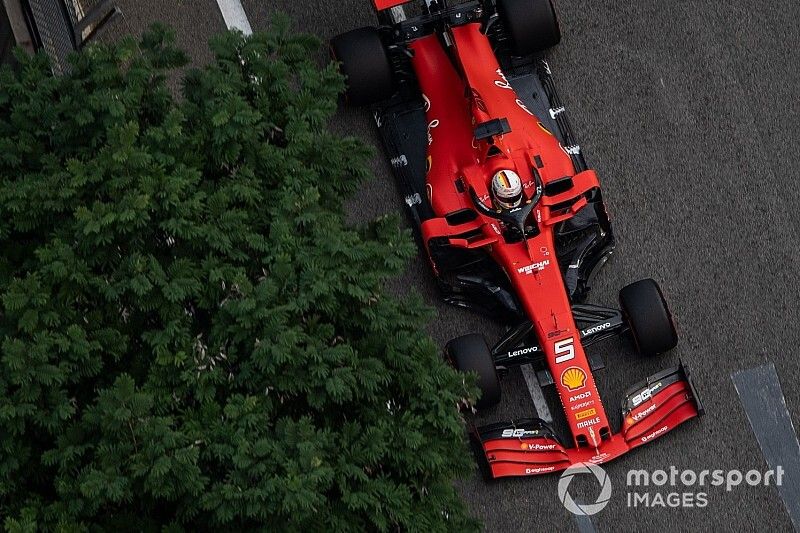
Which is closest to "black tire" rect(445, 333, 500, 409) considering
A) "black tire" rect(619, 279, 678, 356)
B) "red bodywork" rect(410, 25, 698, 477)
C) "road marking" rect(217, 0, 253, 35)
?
"red bodywork" rect(410, 25, 698, 477)

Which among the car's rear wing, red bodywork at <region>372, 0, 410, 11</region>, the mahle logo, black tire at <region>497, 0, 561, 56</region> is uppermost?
red bodywork at <region>372, 0, 410, 11</region>

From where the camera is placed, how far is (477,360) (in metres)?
11.5

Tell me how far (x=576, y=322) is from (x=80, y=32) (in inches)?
185

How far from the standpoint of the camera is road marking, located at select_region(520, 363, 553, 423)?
477 inches

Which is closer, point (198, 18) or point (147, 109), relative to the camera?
point (147, 109)

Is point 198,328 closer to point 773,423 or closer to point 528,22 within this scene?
point 528,22

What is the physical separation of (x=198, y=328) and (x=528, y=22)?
184 inches

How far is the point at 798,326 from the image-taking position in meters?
12.3

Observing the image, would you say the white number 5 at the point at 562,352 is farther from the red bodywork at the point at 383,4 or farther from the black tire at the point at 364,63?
the red bodywork at the point at 383,4

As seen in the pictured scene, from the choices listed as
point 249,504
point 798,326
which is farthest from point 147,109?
point 798,326

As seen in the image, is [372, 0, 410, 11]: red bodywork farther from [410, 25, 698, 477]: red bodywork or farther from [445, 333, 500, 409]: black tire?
[445, 333, 500, 409]: black tire

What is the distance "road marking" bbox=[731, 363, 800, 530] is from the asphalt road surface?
0.06 m

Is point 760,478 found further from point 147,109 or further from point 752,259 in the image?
point 147,109

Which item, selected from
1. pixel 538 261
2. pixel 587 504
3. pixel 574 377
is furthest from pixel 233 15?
pixel 587 504
